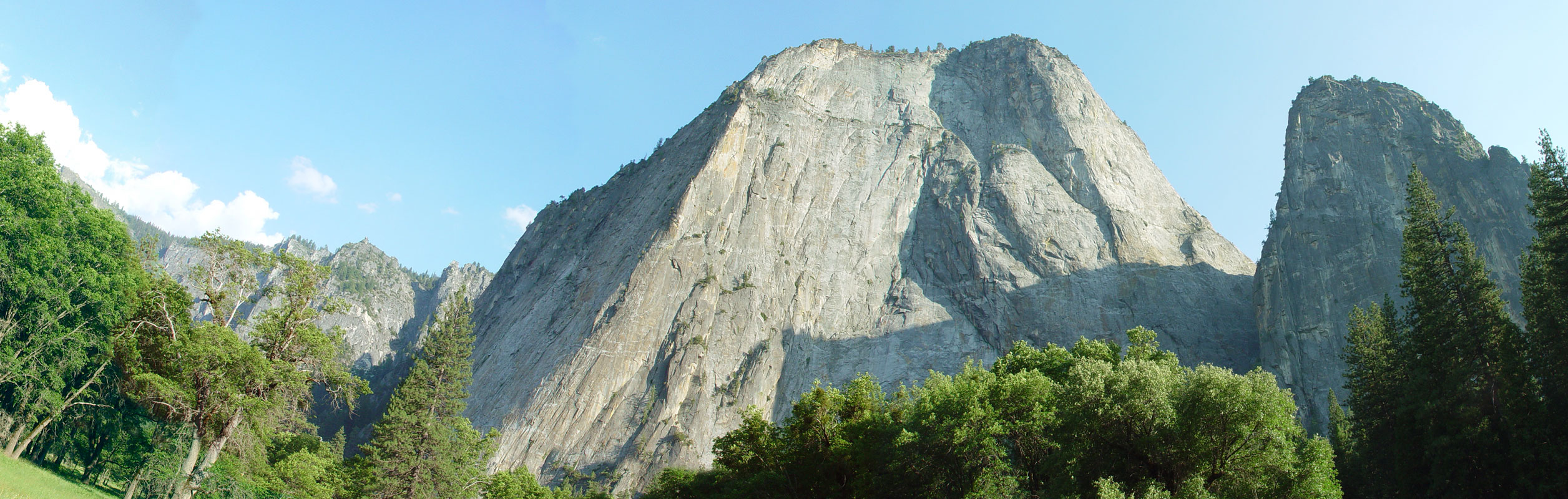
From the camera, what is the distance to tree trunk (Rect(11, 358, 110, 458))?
24.0 m

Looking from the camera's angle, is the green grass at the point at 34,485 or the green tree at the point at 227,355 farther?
the green tree at the point at 227,355

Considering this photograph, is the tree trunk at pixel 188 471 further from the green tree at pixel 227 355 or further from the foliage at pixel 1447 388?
the foliage at pixel 1447 388

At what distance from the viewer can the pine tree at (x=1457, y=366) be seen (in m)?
25.4

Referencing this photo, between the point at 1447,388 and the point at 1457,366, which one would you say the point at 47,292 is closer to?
the point at 1447,388

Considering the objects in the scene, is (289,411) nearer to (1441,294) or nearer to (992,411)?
(992,411)

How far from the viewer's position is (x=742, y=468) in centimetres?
3347

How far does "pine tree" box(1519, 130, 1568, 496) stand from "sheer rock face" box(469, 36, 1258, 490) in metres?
43.0

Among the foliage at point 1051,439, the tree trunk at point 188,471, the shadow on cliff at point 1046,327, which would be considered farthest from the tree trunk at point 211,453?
the shadow on cliff at point 1046,327

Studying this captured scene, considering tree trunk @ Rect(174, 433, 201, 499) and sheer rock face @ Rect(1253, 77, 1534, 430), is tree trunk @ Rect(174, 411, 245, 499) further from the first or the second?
sheer rock face @ Rect(1253, 77, 1534, 430)

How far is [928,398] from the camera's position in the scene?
94.9ft

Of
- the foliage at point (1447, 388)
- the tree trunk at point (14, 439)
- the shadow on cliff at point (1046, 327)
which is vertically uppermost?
the shadow on cliff at point (1046, 327)

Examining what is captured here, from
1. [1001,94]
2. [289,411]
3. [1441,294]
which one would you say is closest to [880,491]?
[289,411]

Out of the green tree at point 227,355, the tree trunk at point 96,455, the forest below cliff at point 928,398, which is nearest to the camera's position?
the forest below cliff at point 928,398

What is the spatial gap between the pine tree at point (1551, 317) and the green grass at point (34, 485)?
38.7 m
